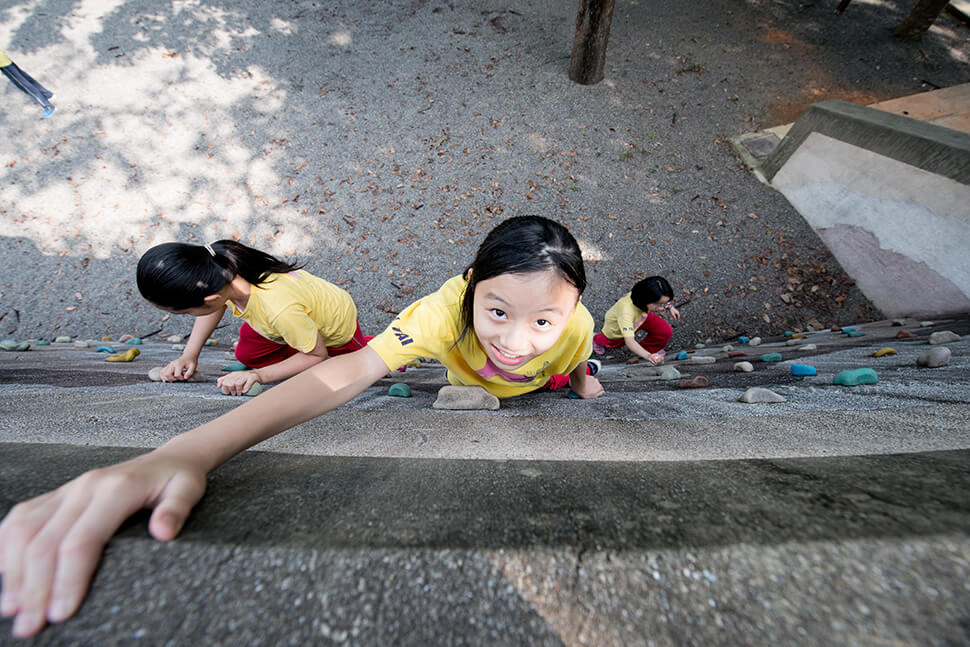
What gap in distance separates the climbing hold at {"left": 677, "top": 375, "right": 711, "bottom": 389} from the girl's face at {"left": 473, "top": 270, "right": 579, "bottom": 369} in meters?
1.55

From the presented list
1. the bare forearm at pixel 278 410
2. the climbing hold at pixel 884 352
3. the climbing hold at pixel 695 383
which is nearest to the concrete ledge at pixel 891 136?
the climbing hold at pixel 884 352

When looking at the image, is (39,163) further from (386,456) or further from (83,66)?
(386,456)

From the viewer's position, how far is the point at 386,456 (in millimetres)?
1425

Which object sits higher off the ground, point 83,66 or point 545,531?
point 83,66

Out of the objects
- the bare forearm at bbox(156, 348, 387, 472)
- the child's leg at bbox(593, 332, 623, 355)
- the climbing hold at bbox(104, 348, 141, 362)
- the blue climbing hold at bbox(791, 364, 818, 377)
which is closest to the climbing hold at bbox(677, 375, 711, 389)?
the blue climbing hold at bbox(791, 364, 818, 377)

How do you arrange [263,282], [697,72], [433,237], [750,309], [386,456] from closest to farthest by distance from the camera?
1. [386,456]
2. [263,282]
3. [750,309]
4. [433,237]
5. [697,72]

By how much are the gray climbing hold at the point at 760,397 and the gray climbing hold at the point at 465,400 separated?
128 centimetres

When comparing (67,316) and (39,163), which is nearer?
(67,316)

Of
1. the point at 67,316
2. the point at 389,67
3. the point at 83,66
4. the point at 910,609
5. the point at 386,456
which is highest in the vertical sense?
the point at 389,67

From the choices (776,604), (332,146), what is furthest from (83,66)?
(776,604)

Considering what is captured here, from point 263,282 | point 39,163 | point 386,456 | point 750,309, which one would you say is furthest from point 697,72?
point 39,163

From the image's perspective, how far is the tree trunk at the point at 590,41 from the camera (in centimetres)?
567

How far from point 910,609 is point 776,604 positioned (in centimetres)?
18

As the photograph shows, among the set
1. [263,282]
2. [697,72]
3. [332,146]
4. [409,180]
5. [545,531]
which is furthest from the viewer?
[697,72]
